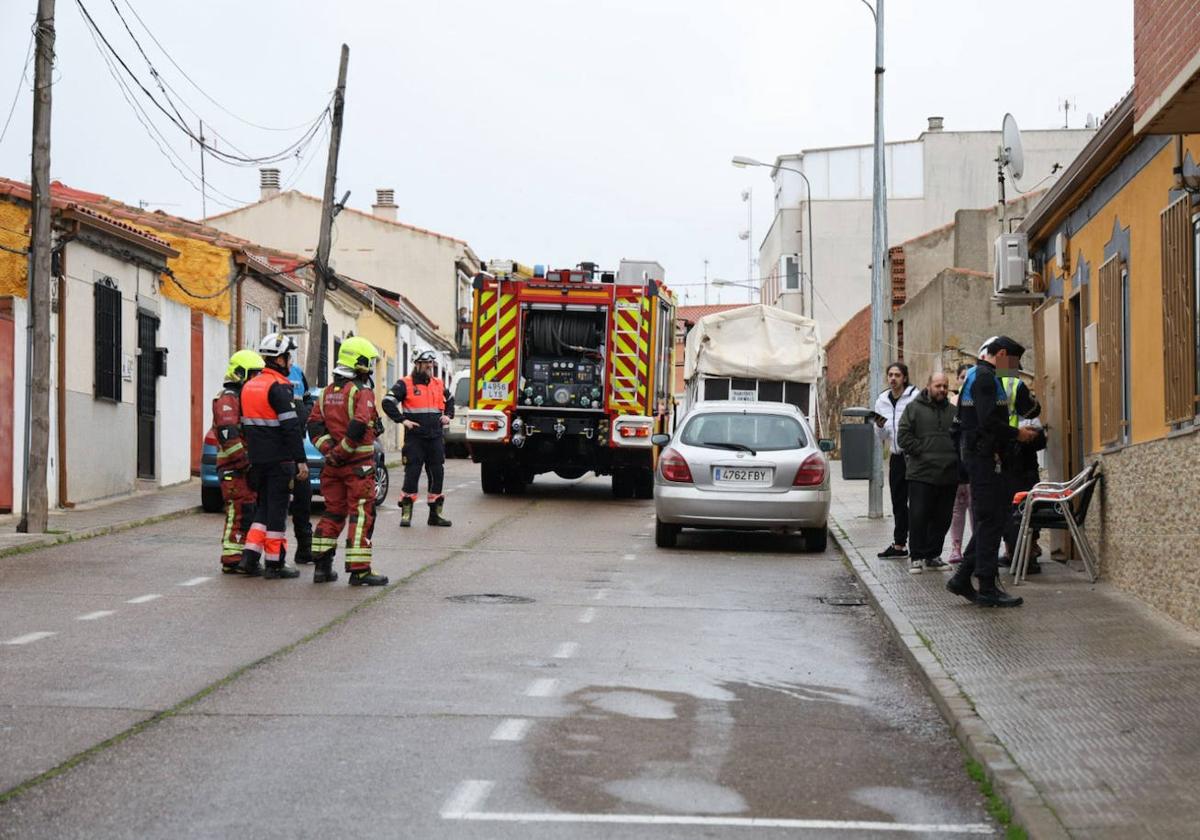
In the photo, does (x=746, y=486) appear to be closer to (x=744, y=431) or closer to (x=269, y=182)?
(x=744, y=431)

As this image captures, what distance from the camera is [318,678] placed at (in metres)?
8.59

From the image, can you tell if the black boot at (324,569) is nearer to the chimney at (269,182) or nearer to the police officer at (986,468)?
the police officer at (986,468)

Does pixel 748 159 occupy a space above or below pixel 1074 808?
above

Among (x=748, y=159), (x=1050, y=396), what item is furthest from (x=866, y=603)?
(x=748, y=159)

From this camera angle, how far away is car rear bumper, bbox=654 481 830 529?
16.1 meters

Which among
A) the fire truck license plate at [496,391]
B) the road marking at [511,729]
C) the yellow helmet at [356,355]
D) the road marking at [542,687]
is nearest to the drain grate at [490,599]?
the yellow helmet at [356,355]

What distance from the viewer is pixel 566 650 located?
382 inches

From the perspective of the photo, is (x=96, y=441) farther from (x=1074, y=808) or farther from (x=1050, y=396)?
(x=1074, y=808)

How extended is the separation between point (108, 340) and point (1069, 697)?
17.5 meters

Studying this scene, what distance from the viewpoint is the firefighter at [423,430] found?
62.1 ft

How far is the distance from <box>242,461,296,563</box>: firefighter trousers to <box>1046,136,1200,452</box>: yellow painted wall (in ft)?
21.4

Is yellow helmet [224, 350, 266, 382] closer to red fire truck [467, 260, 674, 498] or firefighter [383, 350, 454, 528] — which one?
firefighter [383, 350, 454, 528]

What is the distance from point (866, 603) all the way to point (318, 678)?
5224mm

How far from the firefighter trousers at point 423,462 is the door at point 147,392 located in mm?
7084
